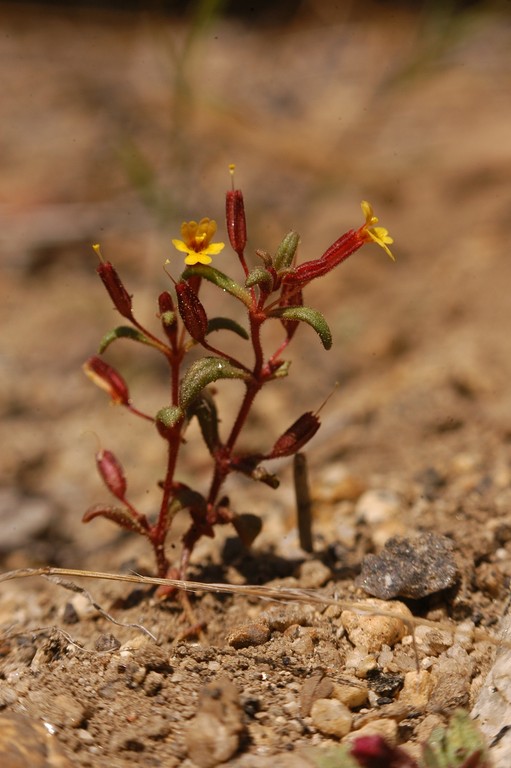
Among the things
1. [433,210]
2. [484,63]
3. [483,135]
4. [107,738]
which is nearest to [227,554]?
[107,738]

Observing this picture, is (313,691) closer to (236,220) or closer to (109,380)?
(109,380)

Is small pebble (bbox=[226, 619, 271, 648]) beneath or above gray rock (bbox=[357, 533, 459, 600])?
beneath

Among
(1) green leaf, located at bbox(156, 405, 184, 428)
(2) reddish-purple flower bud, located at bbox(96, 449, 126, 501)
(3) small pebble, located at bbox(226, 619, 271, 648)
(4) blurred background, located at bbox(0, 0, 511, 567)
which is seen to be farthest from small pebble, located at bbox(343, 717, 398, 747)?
(4) blurred background, located at bbox(0, 0, 511, 567)

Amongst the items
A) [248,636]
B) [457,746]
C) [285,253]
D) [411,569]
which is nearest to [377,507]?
[411,569]

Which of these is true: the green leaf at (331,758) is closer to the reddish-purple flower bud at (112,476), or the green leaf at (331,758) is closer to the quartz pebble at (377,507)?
the reddish-purple flower bud at (112,476)

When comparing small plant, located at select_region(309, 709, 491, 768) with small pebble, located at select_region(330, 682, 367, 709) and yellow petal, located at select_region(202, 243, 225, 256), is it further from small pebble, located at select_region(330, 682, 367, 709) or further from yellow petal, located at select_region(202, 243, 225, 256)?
yellow petal, located at select_region(202, 243, 225, 256)

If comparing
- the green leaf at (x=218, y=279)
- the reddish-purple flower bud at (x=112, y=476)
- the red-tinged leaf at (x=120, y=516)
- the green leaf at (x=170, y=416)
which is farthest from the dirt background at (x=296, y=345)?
the green leaf at (x=218, y=279)
